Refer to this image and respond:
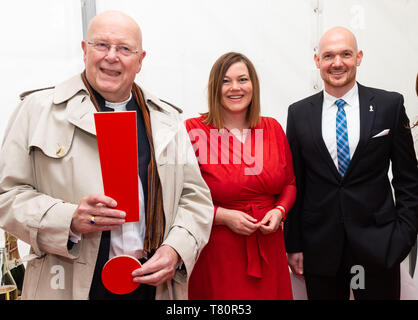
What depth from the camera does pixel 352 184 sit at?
1749 mm

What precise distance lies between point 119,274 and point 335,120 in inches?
48.6

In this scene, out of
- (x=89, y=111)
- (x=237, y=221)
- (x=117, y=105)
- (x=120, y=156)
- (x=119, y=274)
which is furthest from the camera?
(x=237, y=221)

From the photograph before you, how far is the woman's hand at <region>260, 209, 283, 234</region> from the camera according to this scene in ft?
5.58

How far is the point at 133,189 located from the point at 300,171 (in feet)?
3.37

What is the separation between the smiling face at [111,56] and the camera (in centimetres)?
133

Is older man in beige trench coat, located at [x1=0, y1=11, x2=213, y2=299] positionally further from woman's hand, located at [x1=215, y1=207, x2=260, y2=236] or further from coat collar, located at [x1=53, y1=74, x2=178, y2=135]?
woman's hand, located at [x1=215, y1=207, x2=260, y2=236]

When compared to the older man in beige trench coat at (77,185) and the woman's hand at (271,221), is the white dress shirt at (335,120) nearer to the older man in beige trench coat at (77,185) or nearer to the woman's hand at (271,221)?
the woman's hand at (271,221)

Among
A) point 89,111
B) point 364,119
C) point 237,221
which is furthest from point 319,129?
point 89,111

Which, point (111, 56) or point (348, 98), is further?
point (348, 98)

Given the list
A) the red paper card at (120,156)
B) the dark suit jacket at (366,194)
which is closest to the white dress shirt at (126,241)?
the red paper card at (120,156)

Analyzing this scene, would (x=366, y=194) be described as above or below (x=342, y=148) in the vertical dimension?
below

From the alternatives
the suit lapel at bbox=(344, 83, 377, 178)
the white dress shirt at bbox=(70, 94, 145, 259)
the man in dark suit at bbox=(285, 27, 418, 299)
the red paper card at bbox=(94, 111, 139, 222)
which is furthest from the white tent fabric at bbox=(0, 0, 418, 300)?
the red paper card at bbox=(94, 111, 139, 222)

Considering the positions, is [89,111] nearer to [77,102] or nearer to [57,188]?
[77,102]
